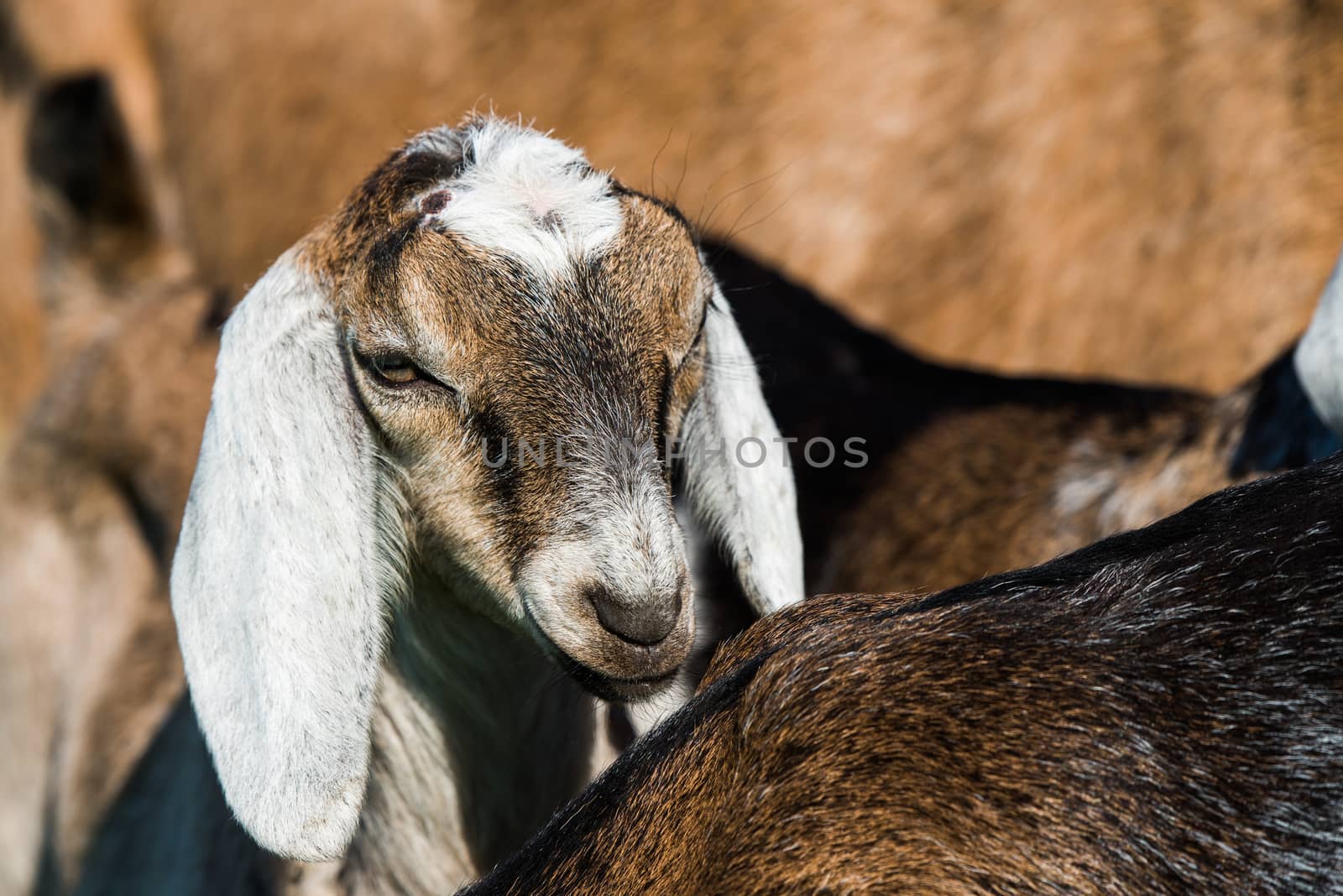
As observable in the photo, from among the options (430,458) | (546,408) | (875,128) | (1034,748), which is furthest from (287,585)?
(875,128)

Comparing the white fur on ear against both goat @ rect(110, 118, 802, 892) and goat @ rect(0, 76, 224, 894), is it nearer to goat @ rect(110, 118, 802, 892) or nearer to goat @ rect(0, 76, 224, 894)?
goat @ rect(110, 118, 802, 892)

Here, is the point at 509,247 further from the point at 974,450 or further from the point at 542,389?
the point at 974,450

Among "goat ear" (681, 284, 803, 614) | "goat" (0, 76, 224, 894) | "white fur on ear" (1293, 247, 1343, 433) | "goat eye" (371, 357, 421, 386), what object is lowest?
"white fur on ear" (1293, 247, 1343, 433)

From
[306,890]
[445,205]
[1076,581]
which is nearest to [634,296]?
[445,205]

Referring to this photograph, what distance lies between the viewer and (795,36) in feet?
18.7

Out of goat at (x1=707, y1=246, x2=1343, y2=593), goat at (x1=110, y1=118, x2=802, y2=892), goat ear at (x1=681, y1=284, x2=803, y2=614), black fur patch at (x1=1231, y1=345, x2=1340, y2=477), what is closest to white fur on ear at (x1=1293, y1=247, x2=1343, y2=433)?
goat at (x1=707, y1=246, x2=1343, y2=593)

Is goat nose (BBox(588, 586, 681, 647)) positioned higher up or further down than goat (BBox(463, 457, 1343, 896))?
higher up

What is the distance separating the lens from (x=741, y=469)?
9.23ft

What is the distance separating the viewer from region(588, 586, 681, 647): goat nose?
2.23 meters

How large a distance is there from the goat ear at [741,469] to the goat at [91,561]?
1867 millimetres

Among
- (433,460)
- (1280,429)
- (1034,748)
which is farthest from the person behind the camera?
(1280,429)

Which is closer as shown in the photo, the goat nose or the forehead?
the goat nose

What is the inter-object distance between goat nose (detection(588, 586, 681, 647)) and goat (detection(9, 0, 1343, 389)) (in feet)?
10.3

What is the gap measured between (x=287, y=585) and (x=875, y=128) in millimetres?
3894
